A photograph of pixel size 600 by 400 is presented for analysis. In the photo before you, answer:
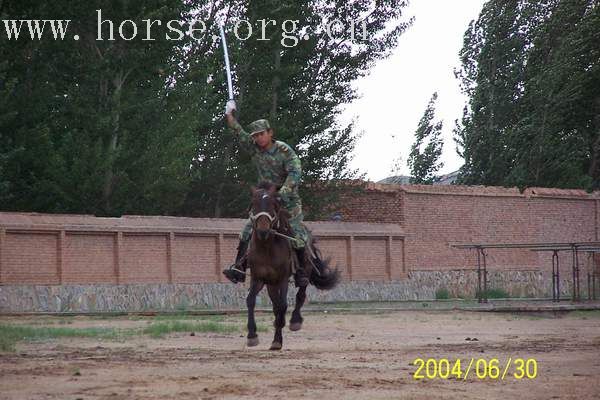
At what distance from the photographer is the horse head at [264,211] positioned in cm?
1409

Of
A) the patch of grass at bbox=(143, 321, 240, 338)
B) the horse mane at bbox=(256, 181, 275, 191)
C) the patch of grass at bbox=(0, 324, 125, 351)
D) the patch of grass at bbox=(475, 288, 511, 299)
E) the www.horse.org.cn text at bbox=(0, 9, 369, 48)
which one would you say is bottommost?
the patch of grass at bbox=(475, 288, 511, 299)

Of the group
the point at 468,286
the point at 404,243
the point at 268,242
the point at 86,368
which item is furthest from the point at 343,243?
the point at 86,368

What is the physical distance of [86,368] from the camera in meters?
12.2

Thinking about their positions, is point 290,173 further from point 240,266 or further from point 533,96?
point 533,96

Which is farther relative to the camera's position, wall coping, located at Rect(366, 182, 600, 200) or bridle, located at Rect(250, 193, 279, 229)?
wall coping, located at Rect(366, 182, 600, 200)

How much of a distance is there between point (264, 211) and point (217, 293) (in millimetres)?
21382

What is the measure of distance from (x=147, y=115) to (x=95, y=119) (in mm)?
1987

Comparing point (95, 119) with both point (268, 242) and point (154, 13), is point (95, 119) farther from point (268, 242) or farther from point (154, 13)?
point (268, 242)

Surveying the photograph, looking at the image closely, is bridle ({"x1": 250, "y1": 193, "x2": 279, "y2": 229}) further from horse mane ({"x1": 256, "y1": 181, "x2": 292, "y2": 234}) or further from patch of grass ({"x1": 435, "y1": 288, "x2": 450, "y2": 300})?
patch of grass ({"x1": 435, "y1": 288, "x2": 450, "y2": 300})

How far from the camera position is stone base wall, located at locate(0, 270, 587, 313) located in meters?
30.5

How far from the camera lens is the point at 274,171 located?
1502 centimetres

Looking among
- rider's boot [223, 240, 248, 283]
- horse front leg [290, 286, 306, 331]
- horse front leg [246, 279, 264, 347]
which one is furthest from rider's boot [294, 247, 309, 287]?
horse front leg [246, 279, 264, 347]

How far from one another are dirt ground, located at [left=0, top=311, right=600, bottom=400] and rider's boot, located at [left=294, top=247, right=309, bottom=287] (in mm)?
883

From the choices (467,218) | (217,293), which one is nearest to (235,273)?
(217,293)
